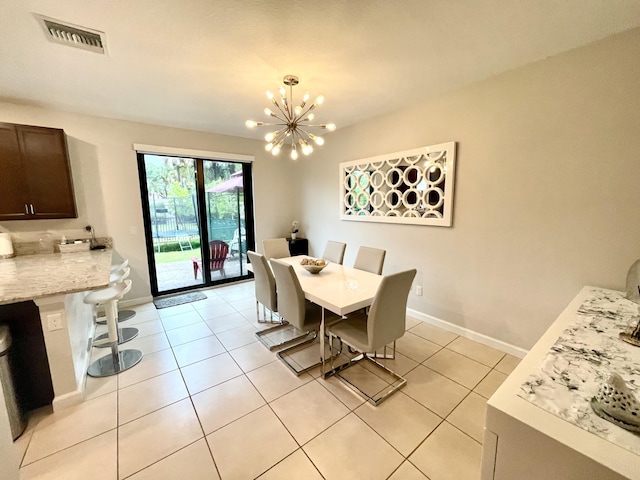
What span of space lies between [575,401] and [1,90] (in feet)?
16.1

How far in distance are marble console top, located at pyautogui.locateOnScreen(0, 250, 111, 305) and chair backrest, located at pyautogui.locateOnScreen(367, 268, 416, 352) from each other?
1995 mm

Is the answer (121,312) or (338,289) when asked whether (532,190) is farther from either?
(121,312)

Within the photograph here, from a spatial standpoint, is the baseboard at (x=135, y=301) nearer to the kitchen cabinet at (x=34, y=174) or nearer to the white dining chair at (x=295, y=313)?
the kitchen cabinet at (x=34, y=174)

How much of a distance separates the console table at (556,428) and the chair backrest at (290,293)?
5.04ft

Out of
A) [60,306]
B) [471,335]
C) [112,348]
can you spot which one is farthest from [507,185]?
[112,348]

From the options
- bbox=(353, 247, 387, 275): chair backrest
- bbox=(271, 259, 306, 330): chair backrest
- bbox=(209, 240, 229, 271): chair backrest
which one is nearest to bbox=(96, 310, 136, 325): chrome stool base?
bbox=(209, 240, 229, 271): chair backrest

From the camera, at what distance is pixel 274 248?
365 cm

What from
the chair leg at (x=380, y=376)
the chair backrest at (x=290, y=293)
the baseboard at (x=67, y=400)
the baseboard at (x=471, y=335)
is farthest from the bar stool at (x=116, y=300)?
the baseboard at (x=471, y=335)

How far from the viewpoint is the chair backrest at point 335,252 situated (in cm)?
339

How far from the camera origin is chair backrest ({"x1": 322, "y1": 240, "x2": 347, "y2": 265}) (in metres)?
3.39

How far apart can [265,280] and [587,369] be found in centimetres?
235

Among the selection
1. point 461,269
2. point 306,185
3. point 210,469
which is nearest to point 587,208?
point 461,269

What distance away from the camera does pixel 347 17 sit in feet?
5.32

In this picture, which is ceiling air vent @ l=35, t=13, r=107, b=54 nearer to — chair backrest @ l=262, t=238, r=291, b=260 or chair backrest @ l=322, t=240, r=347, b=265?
chair backrest @ l=262, t=238, r=291, b=260
